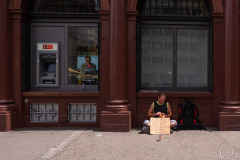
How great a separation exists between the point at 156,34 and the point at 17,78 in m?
4.73

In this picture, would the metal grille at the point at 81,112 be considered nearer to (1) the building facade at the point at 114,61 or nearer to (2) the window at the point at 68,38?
(1) the building facade at the point at 114,61

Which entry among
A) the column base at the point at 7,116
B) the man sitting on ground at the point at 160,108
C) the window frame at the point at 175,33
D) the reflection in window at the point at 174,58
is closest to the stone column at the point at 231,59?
the window frame at the point at 175,33

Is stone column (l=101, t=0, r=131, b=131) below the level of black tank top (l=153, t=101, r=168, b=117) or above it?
above

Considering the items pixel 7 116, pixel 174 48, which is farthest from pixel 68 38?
pixel 174 48

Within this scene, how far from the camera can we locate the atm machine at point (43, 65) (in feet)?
24.0

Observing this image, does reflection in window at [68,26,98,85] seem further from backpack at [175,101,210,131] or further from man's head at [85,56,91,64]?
backpack at [175,101,210,131]

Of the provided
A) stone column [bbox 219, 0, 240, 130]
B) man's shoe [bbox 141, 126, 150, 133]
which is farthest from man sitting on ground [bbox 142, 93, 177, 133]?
stone column [bbox 219, 0, 240, 130]

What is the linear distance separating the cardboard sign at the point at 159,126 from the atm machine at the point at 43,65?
3475mm

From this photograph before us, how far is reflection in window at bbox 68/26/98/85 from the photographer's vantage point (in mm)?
7406

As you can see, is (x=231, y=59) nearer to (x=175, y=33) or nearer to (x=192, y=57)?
(x=192, y=57)

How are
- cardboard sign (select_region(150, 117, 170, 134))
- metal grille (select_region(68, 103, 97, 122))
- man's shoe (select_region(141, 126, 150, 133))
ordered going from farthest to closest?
metal grille (select_region(68, 103, 97, 122)), man's shoe (select_region(141, 126, 150, 133)), cardboard sign (select_region(150, 117, 170, 134))

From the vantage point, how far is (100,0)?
685 centimetres

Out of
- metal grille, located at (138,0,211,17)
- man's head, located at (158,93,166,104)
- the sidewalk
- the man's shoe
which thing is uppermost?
metal grille, located at (138,0,211,17)

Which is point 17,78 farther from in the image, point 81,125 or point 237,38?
point 237,38
